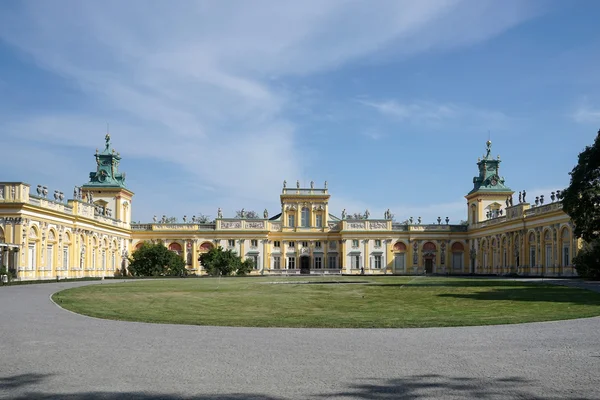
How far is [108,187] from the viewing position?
3123 inches

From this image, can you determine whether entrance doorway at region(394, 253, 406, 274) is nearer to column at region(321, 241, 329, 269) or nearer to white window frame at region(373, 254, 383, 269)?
white window frame at region(373, 254, 383, 269)

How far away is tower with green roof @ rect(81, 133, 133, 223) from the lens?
79312 mm

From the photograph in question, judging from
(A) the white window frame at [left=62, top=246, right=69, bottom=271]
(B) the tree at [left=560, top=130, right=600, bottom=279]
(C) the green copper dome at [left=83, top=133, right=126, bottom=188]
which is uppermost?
(C) the green copper dome at [left=83, top=133, right=126, bottom=188]

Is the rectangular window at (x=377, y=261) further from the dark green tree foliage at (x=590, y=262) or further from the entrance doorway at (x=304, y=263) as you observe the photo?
the dark green tree foliage at (x=590, y=262)

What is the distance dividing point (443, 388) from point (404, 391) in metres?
0.55

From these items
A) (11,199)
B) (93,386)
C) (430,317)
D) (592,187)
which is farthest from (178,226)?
(93,386)

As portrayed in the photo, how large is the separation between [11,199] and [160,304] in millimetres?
30113

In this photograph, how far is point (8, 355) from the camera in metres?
10.6

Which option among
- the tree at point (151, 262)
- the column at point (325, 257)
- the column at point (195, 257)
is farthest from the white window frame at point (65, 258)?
the column at point (325, 257)

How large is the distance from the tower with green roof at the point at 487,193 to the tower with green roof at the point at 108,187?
149 ft

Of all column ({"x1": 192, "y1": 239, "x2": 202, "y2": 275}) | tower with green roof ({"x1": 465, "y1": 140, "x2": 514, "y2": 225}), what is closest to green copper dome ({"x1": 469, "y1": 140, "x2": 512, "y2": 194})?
tower with green roof ({"x1": 465, "y1": 140, "x2": 514, "y2": 225})

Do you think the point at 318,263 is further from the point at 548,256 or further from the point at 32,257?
the point at 32,257

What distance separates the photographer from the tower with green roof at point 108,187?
7931cm

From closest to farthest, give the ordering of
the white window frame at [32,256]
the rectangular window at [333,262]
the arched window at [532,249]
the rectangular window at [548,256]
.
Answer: the white window frame at [32,256] → the rectangular window at [548,256] → the arched window at [532,249] → the rectangular window at [333,262]
